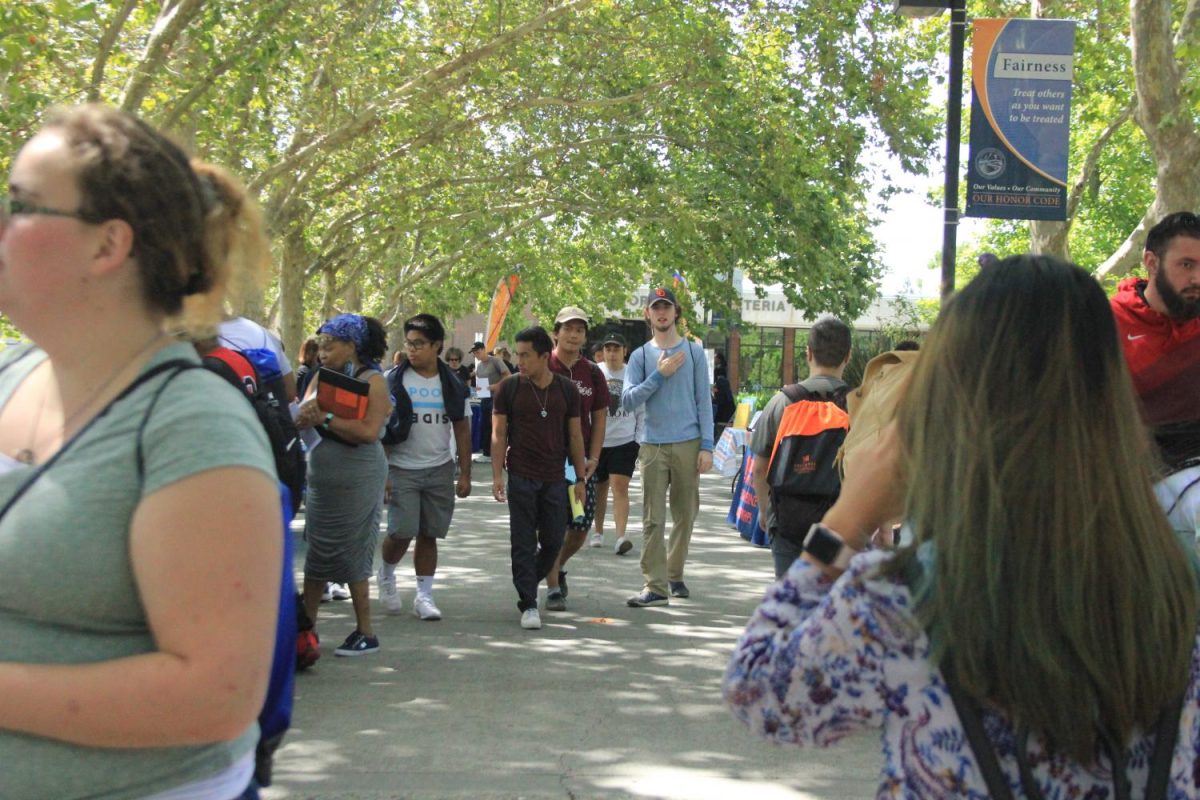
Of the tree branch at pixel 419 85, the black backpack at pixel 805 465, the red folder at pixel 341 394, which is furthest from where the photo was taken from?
the tree branch at pixel 419 85

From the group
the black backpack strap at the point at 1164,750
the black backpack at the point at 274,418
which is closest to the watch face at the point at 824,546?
the black backpack strap at the point at 1164,750

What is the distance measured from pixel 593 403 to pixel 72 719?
7992 mm

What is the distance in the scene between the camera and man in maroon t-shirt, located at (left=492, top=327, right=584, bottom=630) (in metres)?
8.34

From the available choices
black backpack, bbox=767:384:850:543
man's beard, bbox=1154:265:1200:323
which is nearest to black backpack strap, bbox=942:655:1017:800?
man's beard, bbox=1154:265:1200:323

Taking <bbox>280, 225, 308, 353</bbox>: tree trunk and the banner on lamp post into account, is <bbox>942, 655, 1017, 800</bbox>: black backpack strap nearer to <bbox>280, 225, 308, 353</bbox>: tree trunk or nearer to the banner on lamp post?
the banner on lamp post

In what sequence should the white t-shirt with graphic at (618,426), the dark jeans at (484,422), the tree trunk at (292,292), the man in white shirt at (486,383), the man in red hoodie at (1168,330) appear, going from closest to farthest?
the man in red hoodie at (1168,330) < the white t-shirt with graphic at (618,426) < the dark jeans at (484,422) < the man in white shirt at (486,383) < the tree trunk at (292,292)

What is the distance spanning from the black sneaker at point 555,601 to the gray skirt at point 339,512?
1.90 meters

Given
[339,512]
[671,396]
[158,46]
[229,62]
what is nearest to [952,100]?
[671,396]

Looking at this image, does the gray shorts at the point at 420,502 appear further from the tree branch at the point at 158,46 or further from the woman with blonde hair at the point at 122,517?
the woman with blonde hair at the point at 122,517

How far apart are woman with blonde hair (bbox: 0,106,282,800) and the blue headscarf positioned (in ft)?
17.9

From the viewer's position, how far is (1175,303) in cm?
341

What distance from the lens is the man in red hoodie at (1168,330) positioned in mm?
3256

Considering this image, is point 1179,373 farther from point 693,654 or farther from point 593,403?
point 593,403

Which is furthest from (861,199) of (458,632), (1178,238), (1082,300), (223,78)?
(1082,300)
